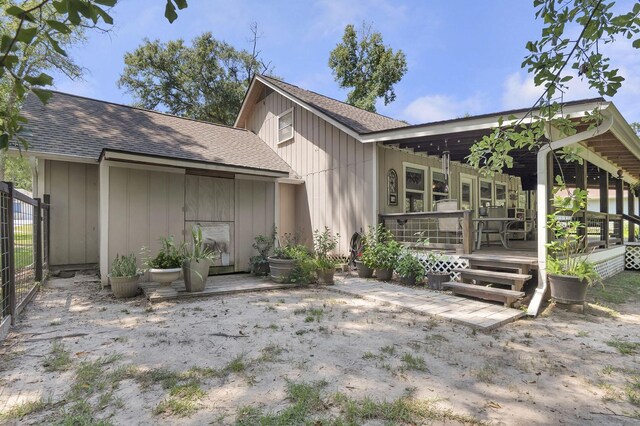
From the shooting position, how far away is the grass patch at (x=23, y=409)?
87.4 inches

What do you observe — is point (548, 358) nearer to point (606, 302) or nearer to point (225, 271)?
point (606, 302)

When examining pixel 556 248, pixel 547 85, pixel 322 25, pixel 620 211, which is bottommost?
pixel 556 248

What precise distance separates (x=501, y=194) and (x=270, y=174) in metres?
8.76

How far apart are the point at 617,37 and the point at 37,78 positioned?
3142 millimetres

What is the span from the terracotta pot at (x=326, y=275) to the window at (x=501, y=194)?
8.02m

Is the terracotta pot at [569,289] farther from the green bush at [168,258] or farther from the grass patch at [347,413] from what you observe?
the green bush at [168,258]

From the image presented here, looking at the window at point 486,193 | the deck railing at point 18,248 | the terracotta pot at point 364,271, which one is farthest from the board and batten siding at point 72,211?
the window at point 486,193

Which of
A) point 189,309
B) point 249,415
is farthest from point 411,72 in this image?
point 249,415

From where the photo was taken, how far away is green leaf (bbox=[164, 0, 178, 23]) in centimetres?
122

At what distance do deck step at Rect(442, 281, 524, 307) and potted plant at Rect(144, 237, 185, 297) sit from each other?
4567 millimetres

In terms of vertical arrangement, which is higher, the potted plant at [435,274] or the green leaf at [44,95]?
the green leaf at [44,95]

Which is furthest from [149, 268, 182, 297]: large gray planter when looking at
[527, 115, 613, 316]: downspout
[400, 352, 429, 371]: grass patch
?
[527, 115, 613, 316]: downspout

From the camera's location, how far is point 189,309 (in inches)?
193

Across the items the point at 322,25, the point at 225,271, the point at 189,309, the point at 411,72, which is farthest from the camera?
the point at 411,72
